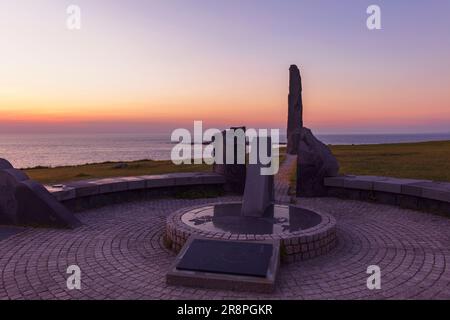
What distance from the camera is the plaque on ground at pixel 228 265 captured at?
4.92 meters

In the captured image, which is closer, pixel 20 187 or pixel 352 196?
pixel 20 187

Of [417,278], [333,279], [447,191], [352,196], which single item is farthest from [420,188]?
[333,279]

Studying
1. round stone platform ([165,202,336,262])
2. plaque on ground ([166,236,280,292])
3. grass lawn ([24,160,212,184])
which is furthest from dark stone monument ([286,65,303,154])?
plaque on ground ([166,236,280,292])

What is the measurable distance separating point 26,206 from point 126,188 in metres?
3.42

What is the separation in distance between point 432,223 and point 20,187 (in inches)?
382

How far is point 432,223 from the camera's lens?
8484mm

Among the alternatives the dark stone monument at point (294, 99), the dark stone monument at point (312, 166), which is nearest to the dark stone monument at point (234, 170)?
the dark stone monument at point (312, 166)

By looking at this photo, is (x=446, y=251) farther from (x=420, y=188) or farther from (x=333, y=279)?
(x=420, y=188)

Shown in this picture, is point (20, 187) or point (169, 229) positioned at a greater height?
point (20, 187)

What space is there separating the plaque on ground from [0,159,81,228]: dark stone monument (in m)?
3.77

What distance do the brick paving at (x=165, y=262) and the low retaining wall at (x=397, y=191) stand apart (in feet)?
1.74

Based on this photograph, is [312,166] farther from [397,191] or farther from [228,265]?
[228,265]
